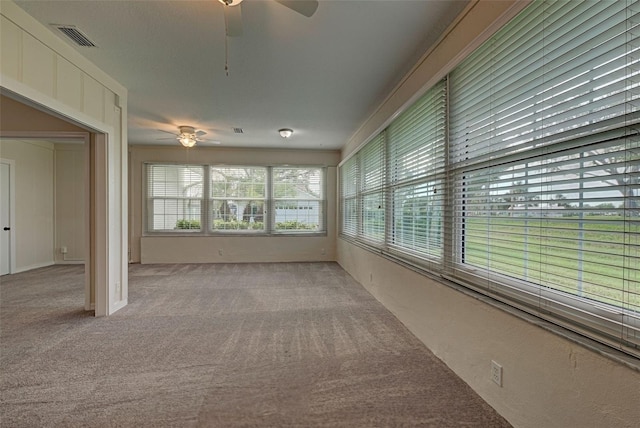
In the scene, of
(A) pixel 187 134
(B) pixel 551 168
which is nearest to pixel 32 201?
(A) pixel 187 134

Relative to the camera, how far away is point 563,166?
4.58 ft

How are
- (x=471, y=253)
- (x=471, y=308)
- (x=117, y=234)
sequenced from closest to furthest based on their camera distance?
(x=471, y=308) → (x=471, y=253) → (x=117, y=234)

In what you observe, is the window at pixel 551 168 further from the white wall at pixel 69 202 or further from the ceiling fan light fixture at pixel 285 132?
the white wall at pixel 69 202

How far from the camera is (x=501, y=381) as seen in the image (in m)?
1.69

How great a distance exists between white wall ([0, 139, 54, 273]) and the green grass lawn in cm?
713

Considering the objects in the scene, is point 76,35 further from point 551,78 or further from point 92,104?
point 551,78

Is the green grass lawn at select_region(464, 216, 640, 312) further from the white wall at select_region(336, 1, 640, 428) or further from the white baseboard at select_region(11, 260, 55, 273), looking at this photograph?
the white baseboard at select_region(11, 260, 55, 273)

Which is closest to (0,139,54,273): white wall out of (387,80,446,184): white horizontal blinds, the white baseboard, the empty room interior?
the white baseboard

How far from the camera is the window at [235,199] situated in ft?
21.2

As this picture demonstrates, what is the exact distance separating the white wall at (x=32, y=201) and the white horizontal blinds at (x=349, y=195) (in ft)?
18.8

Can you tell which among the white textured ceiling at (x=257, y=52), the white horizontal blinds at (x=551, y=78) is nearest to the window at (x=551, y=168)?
the white horizontal blinds at (x=551, y=78)

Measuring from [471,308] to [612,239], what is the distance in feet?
3.03

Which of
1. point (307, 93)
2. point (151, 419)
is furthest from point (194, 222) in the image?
point (151, 419)

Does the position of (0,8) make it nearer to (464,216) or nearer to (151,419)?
(151,419)
